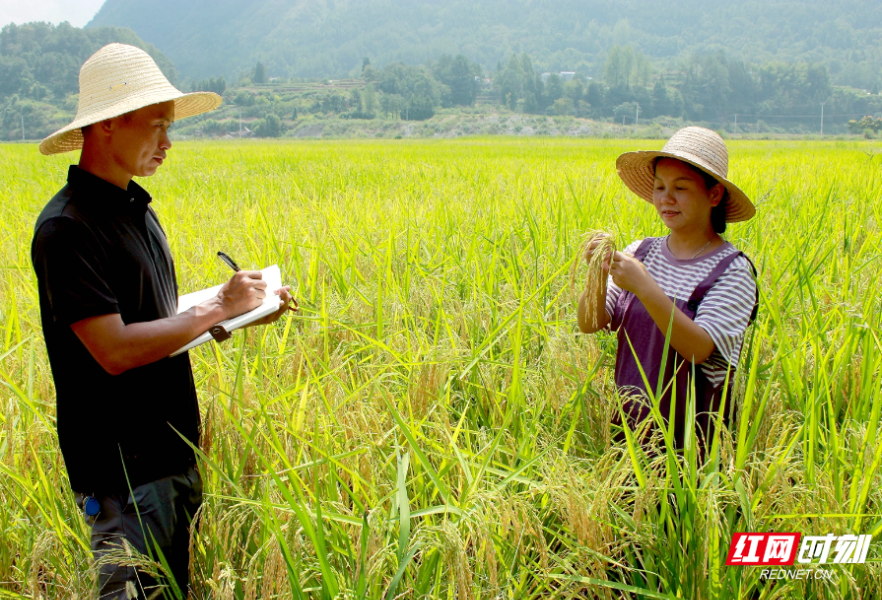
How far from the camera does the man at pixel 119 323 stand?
1.11m

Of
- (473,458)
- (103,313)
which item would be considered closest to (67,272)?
(103,313)

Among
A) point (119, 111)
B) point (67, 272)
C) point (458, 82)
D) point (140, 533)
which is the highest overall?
point (458, 82)

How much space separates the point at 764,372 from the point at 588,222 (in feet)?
5.26

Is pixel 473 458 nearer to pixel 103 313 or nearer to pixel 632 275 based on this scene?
pixel 632 275

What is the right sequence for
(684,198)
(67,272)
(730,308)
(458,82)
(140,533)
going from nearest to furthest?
1. (67,272)
2. (140,533)
3. (730,308)
4. (684,198)
5. (458,82)

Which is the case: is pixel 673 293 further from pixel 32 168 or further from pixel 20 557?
pixel 32 168

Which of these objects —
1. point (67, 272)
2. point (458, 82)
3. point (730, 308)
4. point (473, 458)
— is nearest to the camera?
point (67, 272)

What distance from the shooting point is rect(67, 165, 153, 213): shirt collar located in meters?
1.16

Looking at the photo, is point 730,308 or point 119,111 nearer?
point 119,111

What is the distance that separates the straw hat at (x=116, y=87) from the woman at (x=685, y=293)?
0.99 metres

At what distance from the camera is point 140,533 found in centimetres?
121

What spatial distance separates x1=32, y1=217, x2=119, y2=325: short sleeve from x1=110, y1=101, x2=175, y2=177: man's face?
0.63 ft

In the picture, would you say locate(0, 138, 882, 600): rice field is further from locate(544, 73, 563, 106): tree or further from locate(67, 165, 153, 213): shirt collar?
locate(544, 73, 563, 106): tree

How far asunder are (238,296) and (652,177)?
1.22 m
